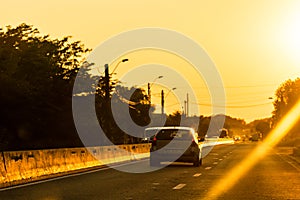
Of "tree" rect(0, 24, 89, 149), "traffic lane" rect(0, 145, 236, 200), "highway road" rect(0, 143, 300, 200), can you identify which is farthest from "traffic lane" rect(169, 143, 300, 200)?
"tree" rect(0, 24, 89, 149)

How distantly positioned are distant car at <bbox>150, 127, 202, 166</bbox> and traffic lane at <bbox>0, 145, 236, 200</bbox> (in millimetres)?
5055

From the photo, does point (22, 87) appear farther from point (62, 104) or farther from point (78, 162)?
point (78, 162)

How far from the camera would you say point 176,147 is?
26.8 meters

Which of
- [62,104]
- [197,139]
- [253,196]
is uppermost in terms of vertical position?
[62,104]

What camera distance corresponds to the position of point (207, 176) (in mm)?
21266

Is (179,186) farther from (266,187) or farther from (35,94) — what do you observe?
(35,94)

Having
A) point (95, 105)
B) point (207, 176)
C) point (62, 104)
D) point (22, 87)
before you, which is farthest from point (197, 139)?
point (95, 105)

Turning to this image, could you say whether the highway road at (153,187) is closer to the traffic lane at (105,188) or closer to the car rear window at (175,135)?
the traffic lane at (105,188)

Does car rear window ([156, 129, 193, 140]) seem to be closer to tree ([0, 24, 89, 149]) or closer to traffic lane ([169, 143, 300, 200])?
traffic lane ([169, 143, 300, 200])

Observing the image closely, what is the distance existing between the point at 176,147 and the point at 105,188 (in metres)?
10.6

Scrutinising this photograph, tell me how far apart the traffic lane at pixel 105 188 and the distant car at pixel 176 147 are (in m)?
5.05

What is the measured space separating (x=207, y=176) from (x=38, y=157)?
5.53 meters

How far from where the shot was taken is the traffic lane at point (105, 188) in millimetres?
14398

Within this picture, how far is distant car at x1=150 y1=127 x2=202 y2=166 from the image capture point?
26.8 meters
